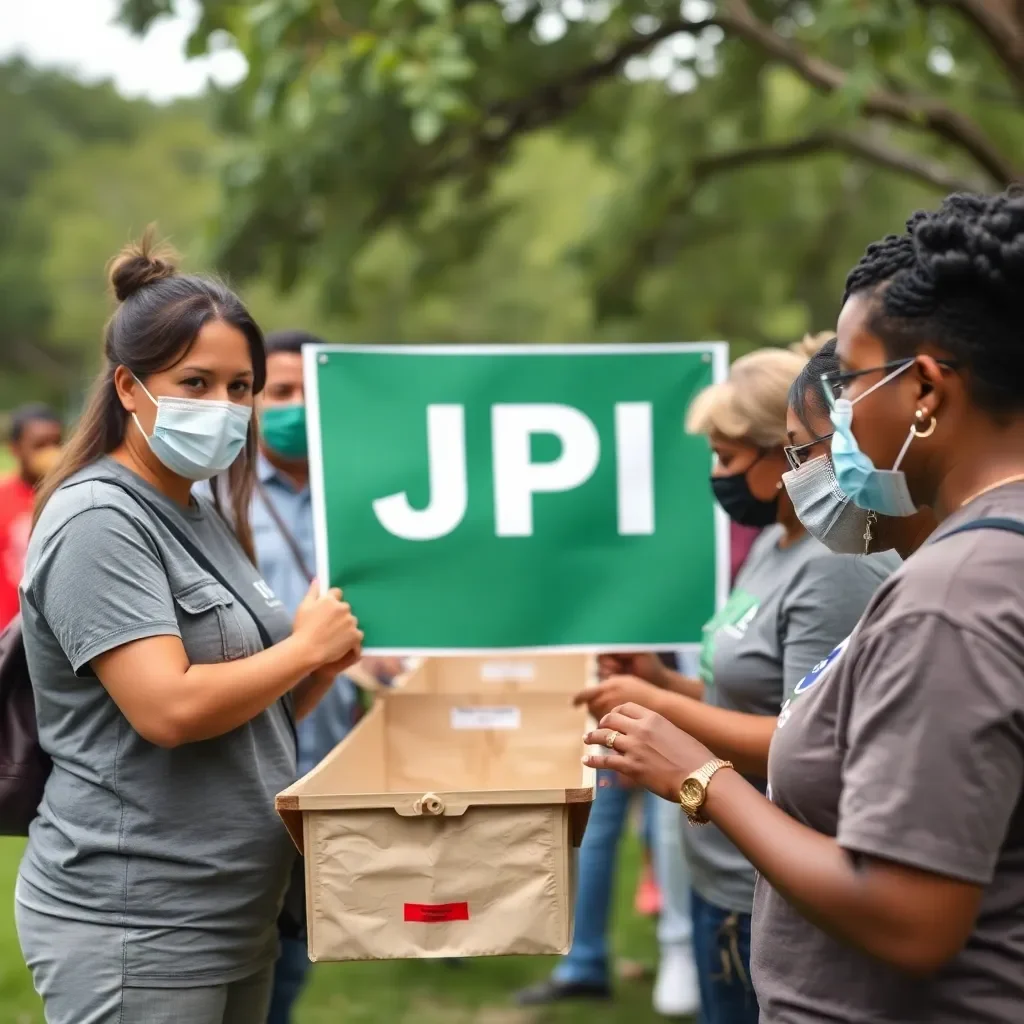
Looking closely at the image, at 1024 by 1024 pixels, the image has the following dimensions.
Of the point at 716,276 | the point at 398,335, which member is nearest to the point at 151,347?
the point at 716,276

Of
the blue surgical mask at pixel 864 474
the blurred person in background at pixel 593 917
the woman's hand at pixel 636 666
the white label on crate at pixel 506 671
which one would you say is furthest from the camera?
the blurred person in background at pixel 593 917

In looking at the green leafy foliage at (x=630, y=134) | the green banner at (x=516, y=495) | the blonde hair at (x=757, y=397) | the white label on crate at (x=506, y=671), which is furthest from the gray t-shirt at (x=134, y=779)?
the green leafy foliage at (x=630, y=134)

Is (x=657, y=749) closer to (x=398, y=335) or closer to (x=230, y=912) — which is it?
(x=230, y=912)

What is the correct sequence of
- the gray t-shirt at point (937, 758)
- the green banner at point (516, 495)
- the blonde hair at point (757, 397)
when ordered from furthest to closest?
the green banner at point (516, 495) < the blonde hair at point (757, 397) < the gray t-shirt at point (937, 758)

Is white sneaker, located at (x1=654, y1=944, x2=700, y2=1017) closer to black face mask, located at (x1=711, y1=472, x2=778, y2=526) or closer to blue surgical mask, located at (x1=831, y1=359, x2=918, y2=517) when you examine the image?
black face mask, located at (x1=711, y1=472, x2=778, y2=526)

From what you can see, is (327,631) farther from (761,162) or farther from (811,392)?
(761,162)

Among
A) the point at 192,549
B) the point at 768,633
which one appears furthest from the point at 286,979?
the point at 768,633

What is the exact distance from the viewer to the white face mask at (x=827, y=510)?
2.24 m

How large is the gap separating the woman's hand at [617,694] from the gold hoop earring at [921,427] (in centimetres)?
134

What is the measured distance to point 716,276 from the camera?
1098 cm

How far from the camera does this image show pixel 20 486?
23.6 feet

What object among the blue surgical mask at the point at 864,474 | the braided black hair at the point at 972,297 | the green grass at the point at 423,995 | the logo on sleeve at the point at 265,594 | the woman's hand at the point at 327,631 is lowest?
the green grass at the point at 423,995

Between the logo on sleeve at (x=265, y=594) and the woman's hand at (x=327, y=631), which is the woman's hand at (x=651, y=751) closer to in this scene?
the woman's hand at (x=327, y=631)

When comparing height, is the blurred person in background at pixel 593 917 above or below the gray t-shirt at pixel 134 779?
below
